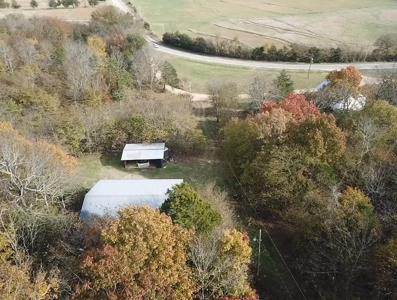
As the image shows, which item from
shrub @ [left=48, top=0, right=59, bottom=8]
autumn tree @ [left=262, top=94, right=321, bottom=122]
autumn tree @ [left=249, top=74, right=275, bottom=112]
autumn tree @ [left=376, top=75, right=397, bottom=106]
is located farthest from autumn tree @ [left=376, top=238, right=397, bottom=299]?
shrub @ [left=48, top=0, right=59, bottom=8]

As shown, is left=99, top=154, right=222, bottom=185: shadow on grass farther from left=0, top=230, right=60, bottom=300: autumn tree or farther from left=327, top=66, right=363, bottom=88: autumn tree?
left=0, top=230, right=60, bottom=300: autumn tree

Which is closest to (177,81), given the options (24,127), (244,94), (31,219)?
(244,94)

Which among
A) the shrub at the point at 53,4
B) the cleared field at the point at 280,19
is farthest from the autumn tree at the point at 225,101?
the shrub at the point at 53,4

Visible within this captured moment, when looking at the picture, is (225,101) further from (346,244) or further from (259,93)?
(346,244)

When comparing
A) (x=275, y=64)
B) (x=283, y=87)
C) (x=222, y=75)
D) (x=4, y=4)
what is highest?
(x=4, y=4)

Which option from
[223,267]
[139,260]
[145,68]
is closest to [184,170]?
[223,267]

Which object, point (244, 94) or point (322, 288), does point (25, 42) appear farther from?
point (322, 288)
